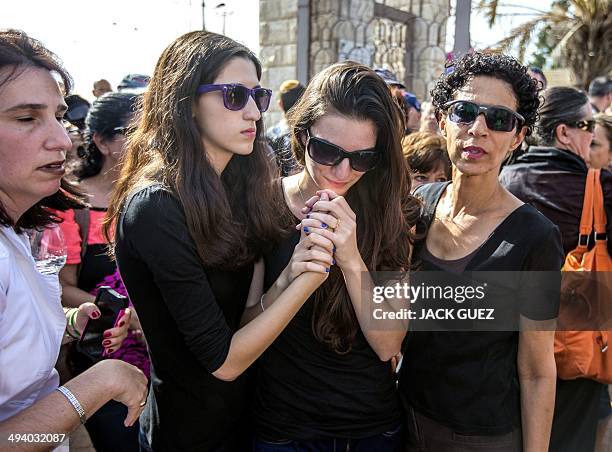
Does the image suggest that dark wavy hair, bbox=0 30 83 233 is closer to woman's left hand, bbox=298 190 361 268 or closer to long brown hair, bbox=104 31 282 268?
long brown hair, bbox=104 31 282 268

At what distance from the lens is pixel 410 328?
6.40 ft

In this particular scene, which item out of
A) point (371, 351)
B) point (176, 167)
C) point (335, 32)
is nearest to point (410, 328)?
point (371, 351)

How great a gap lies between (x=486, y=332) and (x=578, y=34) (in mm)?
14476

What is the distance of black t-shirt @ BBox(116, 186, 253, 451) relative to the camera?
146 cm

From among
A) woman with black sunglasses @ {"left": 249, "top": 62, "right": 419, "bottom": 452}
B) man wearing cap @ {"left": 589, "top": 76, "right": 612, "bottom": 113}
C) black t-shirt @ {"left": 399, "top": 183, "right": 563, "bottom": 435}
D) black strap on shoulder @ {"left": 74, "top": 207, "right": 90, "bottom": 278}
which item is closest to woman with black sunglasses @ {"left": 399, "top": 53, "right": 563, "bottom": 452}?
black t-shirt @ {"left": 399, "top": 183, "right": 563, "bottom": 435}

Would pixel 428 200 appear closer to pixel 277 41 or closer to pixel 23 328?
pixel 23 328

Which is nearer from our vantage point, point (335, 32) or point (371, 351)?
point (371, 351)

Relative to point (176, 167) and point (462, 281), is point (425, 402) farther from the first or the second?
point (176, 167)

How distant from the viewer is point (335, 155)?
179cm

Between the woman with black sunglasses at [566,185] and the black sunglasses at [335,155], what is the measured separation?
141 cm

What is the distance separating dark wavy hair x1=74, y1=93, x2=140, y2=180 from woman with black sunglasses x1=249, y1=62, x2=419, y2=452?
1.44m

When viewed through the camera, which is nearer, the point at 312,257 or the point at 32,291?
the point at 32,291

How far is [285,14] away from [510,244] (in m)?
6.87

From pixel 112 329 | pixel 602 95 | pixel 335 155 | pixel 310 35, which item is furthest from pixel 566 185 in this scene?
pixel 310 35
